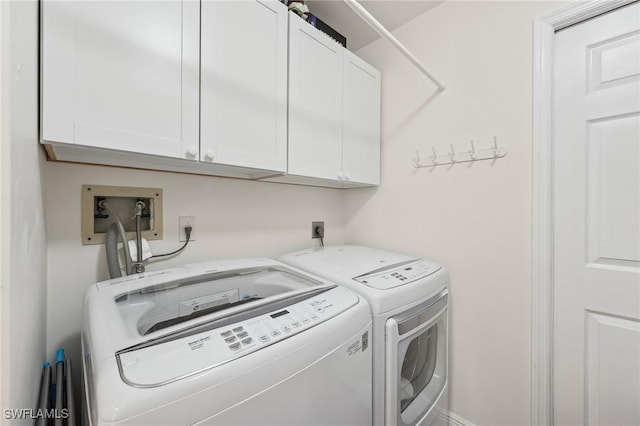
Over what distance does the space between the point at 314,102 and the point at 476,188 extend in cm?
101

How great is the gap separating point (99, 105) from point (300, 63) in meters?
0.88

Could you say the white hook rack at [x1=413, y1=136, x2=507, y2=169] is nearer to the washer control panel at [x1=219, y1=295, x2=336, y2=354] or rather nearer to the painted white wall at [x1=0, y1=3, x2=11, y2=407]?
the washer control panel at [x1=219, y1=295, x2=336, y2=354]

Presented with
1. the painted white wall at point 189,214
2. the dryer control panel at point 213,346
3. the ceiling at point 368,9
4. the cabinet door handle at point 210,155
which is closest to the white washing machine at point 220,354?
the dryer control panel at point 213,346

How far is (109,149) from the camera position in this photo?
787 millimetres

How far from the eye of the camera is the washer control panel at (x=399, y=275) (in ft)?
3.41

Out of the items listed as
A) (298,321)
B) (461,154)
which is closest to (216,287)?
(298,321)

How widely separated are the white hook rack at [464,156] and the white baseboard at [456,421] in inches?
57.7

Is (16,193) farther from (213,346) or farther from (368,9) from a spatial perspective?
(368,9)

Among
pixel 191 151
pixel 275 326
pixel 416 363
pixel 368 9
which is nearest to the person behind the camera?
pixel 275 326

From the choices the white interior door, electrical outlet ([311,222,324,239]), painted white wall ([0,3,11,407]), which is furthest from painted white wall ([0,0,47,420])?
the white interior door

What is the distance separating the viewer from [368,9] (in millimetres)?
1566

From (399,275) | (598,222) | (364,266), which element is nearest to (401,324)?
(399,275)

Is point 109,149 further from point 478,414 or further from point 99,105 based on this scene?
point 478,414

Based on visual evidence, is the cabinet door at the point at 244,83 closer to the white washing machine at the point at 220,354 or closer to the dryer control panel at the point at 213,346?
the white washing machine at the point at 220,354
